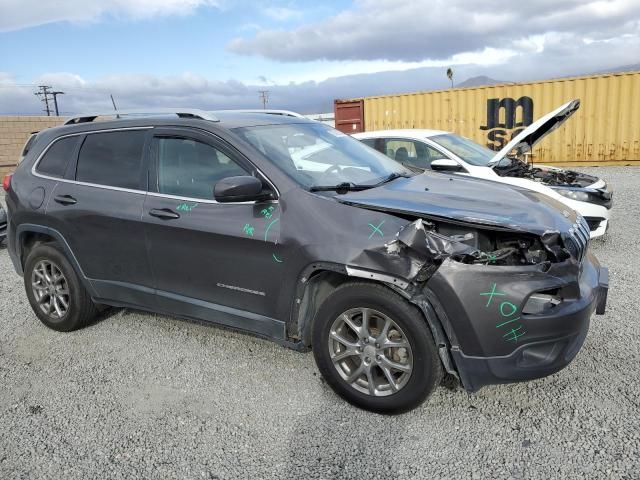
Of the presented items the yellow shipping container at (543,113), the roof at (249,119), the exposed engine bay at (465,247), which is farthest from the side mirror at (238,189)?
the yellow shipping container at (543,113)

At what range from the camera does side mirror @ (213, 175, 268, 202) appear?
3.02m

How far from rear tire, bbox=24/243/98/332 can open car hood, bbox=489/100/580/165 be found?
4.91 meters

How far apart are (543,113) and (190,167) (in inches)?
587

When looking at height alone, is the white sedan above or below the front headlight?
above

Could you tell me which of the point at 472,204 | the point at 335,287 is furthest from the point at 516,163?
the point at 335,287

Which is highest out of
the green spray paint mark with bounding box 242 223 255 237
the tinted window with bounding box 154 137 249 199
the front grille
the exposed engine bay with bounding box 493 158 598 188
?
the tinted window with bounding box 154 137 249 199

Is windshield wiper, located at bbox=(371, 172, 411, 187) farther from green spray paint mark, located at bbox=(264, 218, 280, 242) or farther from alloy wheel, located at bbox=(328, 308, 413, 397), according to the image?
alloy wheel, located at bbox=(328, 308, 413, 397)

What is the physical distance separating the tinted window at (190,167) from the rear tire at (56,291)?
126 centimetres

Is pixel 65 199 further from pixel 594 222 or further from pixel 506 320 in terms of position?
pixel 594 222

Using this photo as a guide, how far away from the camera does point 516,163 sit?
7043 mm

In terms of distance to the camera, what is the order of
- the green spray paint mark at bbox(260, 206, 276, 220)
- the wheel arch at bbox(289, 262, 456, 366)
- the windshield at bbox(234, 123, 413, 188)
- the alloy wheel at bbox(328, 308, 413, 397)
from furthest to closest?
the windshield at bbox(234, 123, 413, 188) < the green spray paint mark at bbox(260, 206, 276, 220) < the alloy wheel at bbox(328, 308, 413, 397) < the wheel arch at bbox(289, 262, 456, 366)

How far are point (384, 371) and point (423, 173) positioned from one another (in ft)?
5.93

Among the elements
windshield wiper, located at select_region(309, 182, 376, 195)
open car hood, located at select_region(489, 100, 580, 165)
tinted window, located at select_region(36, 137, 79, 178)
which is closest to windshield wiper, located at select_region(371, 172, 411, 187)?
windshield wiper, located at select_region(309, 182, 376, 195)

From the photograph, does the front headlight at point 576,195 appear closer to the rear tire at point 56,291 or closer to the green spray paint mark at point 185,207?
the green spray paint mark at point 185,207
